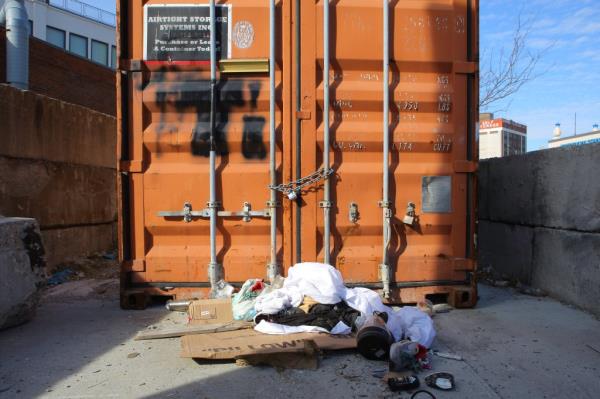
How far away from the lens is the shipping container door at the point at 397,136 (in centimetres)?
407

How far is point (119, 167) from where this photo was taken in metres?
4.03

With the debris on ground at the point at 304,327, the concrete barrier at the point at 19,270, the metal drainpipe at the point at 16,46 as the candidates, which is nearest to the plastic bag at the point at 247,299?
the debris on ground at the point at 304,327

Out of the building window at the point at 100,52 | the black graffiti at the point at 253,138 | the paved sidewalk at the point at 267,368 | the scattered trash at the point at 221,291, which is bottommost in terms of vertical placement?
the paved sidewalk at the point at 267,368

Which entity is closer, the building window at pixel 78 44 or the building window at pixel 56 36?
the building window at pixel 56 36

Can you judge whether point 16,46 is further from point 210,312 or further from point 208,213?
point 210,312

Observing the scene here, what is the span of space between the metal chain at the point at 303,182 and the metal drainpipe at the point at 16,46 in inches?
333

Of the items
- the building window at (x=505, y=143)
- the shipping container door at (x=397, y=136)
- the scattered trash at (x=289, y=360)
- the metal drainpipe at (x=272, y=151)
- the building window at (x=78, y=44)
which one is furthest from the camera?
the building window at (x=78, y=44)

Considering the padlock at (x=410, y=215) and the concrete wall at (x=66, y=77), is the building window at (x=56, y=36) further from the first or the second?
the padlock at (x=410, y=215)

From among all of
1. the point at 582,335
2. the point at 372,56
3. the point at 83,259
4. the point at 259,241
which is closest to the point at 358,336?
the point at 259,241

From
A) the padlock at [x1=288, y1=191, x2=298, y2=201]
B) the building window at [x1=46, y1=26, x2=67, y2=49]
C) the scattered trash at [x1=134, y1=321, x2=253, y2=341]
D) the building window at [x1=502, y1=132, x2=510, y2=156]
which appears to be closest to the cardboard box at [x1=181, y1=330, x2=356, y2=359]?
the scattered trash at [x1=134, y1=321, x2=253, y2=341]

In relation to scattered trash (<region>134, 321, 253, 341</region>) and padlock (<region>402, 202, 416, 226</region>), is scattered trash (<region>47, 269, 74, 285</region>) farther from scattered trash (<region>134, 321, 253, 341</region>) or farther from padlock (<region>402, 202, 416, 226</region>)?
padlock (<region>402, 202, 416, 226</region>)

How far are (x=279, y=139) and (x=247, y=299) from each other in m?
1.40

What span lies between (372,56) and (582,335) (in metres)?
2.84

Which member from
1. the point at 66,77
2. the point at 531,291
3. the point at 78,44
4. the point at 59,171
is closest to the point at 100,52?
the point at 78,44
